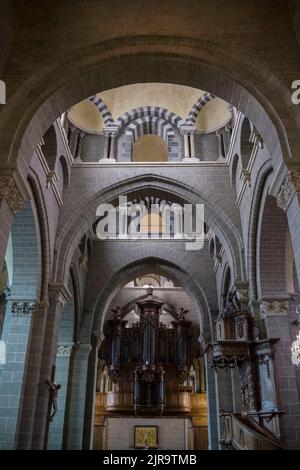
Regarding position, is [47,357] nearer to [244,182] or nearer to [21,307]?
[21,307]

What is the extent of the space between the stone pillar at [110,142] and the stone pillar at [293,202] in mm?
7883

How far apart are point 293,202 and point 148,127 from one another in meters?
9.09

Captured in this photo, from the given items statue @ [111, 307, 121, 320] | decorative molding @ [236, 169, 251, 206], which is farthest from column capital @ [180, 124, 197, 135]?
statue @ [111, 307, 121, 320]

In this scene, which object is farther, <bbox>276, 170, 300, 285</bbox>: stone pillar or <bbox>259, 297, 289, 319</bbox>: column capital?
<bbox>259, 297, 289, 319</bbox>: column capital

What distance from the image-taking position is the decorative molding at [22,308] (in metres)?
10.5

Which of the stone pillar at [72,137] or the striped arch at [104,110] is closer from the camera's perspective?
the stone pillar at [72,137]

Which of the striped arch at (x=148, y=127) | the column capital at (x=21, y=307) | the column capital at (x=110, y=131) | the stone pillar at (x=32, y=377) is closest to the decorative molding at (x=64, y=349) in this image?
the stone pillar at (x=32, y=377)

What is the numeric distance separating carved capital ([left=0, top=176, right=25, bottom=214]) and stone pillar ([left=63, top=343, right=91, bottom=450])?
9191 millimetres

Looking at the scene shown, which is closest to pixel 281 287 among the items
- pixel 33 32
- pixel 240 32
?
pixel 240 32

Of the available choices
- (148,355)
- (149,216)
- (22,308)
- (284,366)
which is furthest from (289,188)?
(148,355)

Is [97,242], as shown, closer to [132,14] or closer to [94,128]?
[94,128]

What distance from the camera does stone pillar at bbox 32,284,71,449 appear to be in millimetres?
10047

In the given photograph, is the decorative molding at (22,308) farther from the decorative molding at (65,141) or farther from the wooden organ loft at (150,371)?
the wooden organ loft at (150,371)

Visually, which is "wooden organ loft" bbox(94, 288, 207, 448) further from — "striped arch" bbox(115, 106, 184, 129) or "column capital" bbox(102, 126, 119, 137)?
"striped arch" bbox(115, 106, 184, 129)
